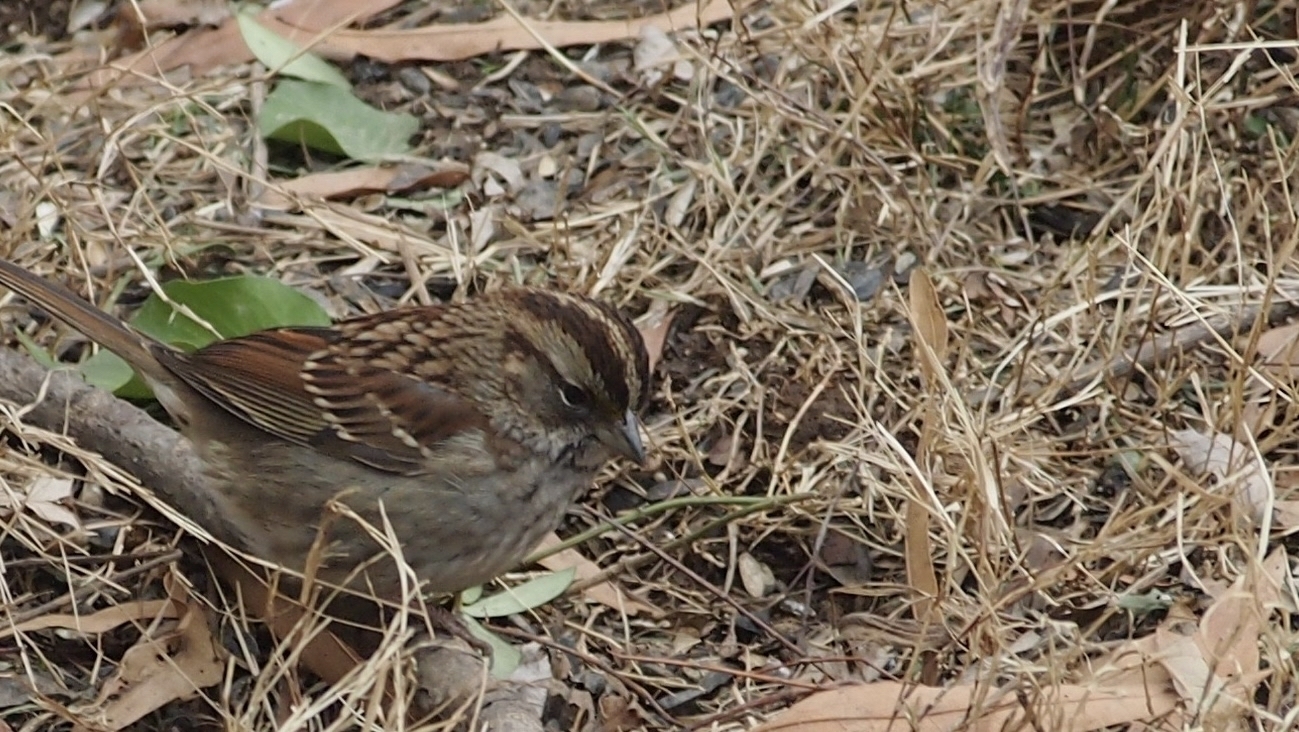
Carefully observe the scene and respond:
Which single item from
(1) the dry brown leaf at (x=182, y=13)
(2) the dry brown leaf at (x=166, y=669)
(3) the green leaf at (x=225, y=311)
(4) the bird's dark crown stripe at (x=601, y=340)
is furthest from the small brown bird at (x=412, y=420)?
(1) the dry brown leaf at (x=182, y=13)

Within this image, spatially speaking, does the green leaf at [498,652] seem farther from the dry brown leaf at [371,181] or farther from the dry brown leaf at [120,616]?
the dry brown leaf at [371,181]

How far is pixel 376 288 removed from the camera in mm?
4598

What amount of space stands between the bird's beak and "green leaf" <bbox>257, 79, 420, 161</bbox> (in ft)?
4.97

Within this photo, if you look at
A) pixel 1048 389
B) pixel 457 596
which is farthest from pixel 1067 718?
pixel 457 596

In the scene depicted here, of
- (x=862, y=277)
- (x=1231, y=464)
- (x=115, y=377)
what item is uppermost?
(x=115, y=377)

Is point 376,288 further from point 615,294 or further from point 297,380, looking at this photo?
point 297,380

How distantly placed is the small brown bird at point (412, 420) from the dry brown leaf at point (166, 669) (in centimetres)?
18

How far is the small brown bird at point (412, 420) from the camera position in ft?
11.8

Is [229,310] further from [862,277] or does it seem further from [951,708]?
[951,708]

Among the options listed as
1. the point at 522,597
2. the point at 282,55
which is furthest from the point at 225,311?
the point at 282,55

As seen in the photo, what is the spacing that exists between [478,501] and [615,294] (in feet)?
3.50

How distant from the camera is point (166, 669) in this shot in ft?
11.8

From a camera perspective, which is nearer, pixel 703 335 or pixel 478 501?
pixel 478 501

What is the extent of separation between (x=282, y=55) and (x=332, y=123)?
27cm
